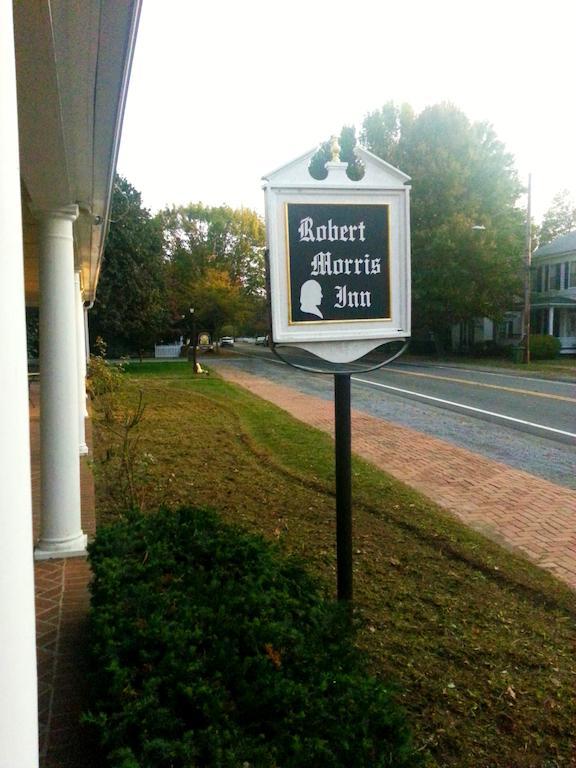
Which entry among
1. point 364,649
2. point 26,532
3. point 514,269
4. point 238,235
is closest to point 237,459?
point 364,649

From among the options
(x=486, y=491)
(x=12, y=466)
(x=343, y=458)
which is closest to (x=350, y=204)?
(x=343, y=458)

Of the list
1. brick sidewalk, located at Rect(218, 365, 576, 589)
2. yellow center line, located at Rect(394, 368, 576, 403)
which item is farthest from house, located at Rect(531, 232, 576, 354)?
brick sidewalk, located at Rect(218, 365, 576, 589)

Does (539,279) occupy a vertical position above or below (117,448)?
above

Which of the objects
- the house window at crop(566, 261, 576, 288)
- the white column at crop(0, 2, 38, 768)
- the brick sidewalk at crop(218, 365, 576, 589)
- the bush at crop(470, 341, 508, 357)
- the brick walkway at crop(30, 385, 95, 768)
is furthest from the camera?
the house window at crop(566, 261, 576, 288)

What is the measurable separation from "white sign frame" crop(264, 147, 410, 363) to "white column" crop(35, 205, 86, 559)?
2606 millimetres

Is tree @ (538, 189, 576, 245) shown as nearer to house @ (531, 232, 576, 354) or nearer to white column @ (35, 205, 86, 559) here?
house @ (531, 232, 576, 354)

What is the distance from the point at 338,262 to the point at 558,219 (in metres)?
74.6

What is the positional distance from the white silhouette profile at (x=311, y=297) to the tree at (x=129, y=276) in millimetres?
30292

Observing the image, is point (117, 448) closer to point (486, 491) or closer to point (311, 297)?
point (486, 491)

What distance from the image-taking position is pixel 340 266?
3057mm

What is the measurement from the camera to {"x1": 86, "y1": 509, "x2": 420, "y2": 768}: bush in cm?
227

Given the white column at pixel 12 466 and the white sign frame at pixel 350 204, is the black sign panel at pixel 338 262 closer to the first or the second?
the white sign frame at pixel 350 204

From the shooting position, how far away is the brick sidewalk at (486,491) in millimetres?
5773

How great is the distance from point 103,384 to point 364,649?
25.8 feet
